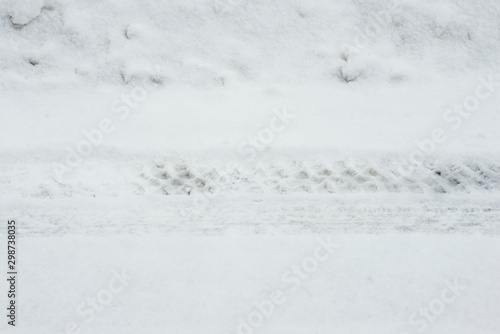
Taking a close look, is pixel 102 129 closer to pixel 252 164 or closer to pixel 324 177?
pixel 252 164

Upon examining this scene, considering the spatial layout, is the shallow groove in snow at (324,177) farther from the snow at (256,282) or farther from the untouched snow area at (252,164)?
the snow at (256,282)

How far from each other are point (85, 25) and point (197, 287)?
A: 2.86m

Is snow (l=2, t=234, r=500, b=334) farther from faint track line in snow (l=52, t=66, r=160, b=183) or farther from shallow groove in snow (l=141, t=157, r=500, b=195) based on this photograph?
faint track line in snow (l=52, t=66, r=160, b=183)

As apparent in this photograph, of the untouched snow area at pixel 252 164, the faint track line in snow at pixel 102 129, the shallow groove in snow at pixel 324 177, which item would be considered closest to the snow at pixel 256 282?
the untouched snow area at pixel 252 164

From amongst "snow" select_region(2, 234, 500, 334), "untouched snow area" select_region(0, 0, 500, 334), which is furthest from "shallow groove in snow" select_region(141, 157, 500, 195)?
"snow" select_region(2, 234, 500, 334)

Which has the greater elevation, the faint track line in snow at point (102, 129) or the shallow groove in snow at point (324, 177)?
the shallow groove in snow at point (324, 177)

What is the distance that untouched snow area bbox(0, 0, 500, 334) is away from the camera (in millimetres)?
2500

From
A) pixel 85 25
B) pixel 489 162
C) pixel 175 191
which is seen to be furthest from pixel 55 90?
pixel 489 162

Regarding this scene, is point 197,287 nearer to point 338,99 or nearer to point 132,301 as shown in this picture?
point 132,301

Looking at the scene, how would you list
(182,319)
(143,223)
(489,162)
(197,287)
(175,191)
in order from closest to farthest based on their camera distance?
(182,319) < (197,287) < (143,223) < (175,191) < (489,162)

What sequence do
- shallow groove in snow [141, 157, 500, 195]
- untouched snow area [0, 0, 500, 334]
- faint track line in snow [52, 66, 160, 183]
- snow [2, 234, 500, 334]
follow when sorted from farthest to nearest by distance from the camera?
faint track line in snow [52, 66, 160, 183] < shallow groove in snow [141, 157, 500, 195] < untouched snow area [0, 0, 500, 334] < snow [2, 234, 500, 334]

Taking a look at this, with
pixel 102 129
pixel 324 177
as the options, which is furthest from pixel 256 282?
pixel 102 129

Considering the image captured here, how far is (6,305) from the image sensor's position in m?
2.44

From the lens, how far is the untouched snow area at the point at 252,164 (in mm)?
2500
